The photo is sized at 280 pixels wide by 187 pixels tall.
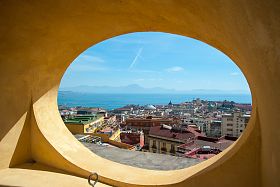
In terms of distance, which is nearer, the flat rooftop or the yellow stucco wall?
the yellow stucco wall

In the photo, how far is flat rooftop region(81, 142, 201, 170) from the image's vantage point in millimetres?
4121

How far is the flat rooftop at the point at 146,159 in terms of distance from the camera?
4.12 metres

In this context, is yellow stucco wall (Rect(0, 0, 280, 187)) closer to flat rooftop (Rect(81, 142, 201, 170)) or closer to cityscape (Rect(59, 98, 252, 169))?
flat rooftop (Rect(81, 142, 201, 170))

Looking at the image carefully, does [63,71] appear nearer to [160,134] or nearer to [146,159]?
[146,159]

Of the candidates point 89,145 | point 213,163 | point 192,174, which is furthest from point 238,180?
point 89,145

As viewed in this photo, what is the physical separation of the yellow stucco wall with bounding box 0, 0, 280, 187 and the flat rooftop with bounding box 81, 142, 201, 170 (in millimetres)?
237

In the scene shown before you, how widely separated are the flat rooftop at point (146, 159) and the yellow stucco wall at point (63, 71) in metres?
0.24

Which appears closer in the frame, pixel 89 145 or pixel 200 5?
pixel 200 5

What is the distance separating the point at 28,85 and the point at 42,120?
2.19 feet

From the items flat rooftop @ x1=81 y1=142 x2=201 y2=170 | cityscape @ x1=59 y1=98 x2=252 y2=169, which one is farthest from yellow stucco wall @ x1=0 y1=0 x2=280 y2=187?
cityscape @ x1=59 y1=98 x2=252 y2=169

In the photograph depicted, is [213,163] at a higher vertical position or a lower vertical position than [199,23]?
lower

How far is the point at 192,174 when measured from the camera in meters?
3.30

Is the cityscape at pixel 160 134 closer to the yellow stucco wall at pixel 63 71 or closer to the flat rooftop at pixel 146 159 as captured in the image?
the flat rooftop at pixel 146 159

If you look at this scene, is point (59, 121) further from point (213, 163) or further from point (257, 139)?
point (257, 139)
